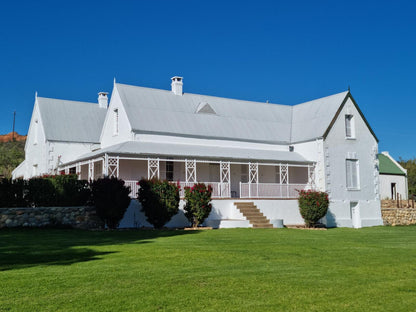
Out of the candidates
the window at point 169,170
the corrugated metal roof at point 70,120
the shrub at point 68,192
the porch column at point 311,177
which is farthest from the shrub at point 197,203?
the corrugated metal roof at point 70,120

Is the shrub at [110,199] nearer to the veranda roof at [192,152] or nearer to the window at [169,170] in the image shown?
the veranda roof at [192,152]

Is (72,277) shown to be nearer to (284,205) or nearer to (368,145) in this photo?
(284,205)

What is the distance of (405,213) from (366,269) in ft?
81.2

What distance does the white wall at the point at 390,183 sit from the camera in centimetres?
4009

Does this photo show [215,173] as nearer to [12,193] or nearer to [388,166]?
[12,193]

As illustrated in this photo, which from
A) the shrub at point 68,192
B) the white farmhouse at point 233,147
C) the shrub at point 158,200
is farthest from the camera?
the white farmhouse at point 233,147

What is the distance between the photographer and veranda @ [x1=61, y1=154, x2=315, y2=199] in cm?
2411

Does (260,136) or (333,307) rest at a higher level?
(260,136)

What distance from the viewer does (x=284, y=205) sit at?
25281mm

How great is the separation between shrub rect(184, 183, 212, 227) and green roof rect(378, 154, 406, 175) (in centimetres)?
2453

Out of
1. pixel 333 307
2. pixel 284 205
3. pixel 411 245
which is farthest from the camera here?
pixel 284 205

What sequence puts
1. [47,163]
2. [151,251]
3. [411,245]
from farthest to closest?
[47,163], [411,245], [151,251]

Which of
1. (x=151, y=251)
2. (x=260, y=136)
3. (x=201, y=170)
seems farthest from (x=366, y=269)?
(x=260, y=136)

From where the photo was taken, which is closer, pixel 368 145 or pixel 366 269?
pixel 366 269
